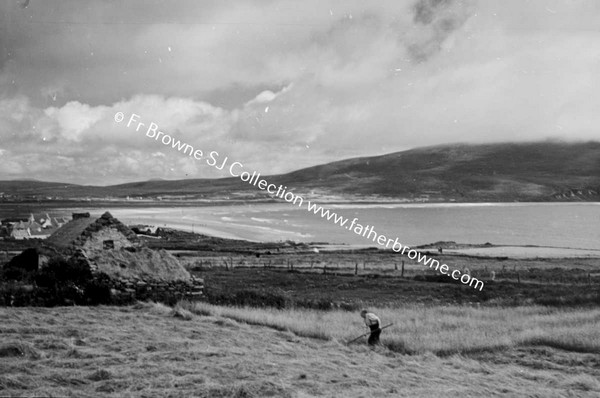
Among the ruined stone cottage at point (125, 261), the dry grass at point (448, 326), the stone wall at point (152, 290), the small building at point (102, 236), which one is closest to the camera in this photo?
the dry grass at point (448, 326)

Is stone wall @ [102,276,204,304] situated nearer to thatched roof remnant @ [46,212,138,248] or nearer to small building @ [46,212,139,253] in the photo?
small building @ [46,212,139,253]

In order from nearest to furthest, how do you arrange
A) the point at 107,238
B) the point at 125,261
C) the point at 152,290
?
the point at 152,290
the point at 125,261
the point at 107,238

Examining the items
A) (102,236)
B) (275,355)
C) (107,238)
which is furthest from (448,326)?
(102,236)

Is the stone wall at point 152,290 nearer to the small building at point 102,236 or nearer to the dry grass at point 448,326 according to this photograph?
the dry grass at point 448,326

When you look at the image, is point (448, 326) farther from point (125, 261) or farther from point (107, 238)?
point (107, 238)

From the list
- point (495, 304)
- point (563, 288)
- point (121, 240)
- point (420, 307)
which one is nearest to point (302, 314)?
point (420, 307)

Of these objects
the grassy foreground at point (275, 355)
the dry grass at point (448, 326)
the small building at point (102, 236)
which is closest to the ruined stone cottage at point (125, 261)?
the small building at point (102, 236)

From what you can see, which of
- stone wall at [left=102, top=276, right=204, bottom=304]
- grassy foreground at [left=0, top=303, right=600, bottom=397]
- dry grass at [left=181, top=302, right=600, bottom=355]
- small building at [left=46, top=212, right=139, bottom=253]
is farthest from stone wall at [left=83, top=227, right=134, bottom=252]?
dry grass at [left=181, top=302, right=600, bottom=355]

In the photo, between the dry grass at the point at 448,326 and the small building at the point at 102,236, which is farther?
the small building at the point at 102,236

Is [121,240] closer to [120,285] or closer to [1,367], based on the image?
[120,285]
